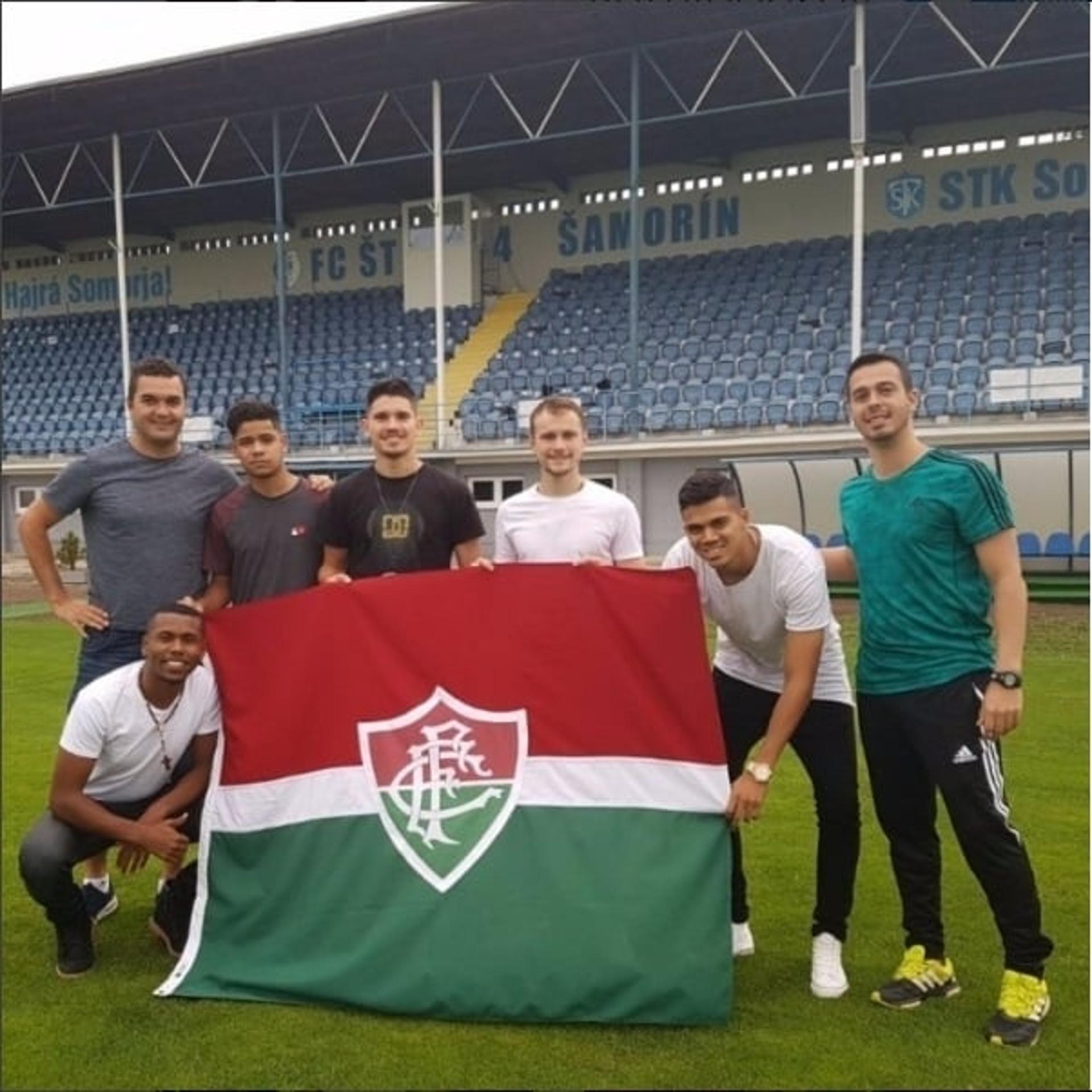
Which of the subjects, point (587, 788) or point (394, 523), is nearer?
point (587, 788)

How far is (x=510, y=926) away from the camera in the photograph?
3.22 meters

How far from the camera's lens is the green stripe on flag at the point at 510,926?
3.17m

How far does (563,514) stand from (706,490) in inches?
25.3

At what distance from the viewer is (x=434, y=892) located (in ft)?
10.8

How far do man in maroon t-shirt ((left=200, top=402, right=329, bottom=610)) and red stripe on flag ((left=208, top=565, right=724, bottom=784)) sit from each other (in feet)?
0.76

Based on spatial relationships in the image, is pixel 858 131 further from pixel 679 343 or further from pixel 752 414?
pixel 679 343

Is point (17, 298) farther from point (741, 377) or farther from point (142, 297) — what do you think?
point (741, 377)

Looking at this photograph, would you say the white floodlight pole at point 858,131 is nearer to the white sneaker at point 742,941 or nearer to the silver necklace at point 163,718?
the white sneaker at point 742,941

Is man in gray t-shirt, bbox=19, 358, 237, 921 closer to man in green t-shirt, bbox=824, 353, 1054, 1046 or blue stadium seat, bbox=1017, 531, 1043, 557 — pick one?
man in green t-shirt, bbox=824, 353, 1054, 1046

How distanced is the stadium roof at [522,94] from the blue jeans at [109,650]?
16159mm

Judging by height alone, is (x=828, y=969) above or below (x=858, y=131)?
below

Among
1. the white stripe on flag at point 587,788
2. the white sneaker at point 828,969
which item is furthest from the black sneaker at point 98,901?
the white sneaker at point 828,969

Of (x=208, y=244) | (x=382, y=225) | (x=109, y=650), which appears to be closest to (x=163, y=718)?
(x=109, y=650)

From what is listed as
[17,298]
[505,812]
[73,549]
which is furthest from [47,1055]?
[17,298]
